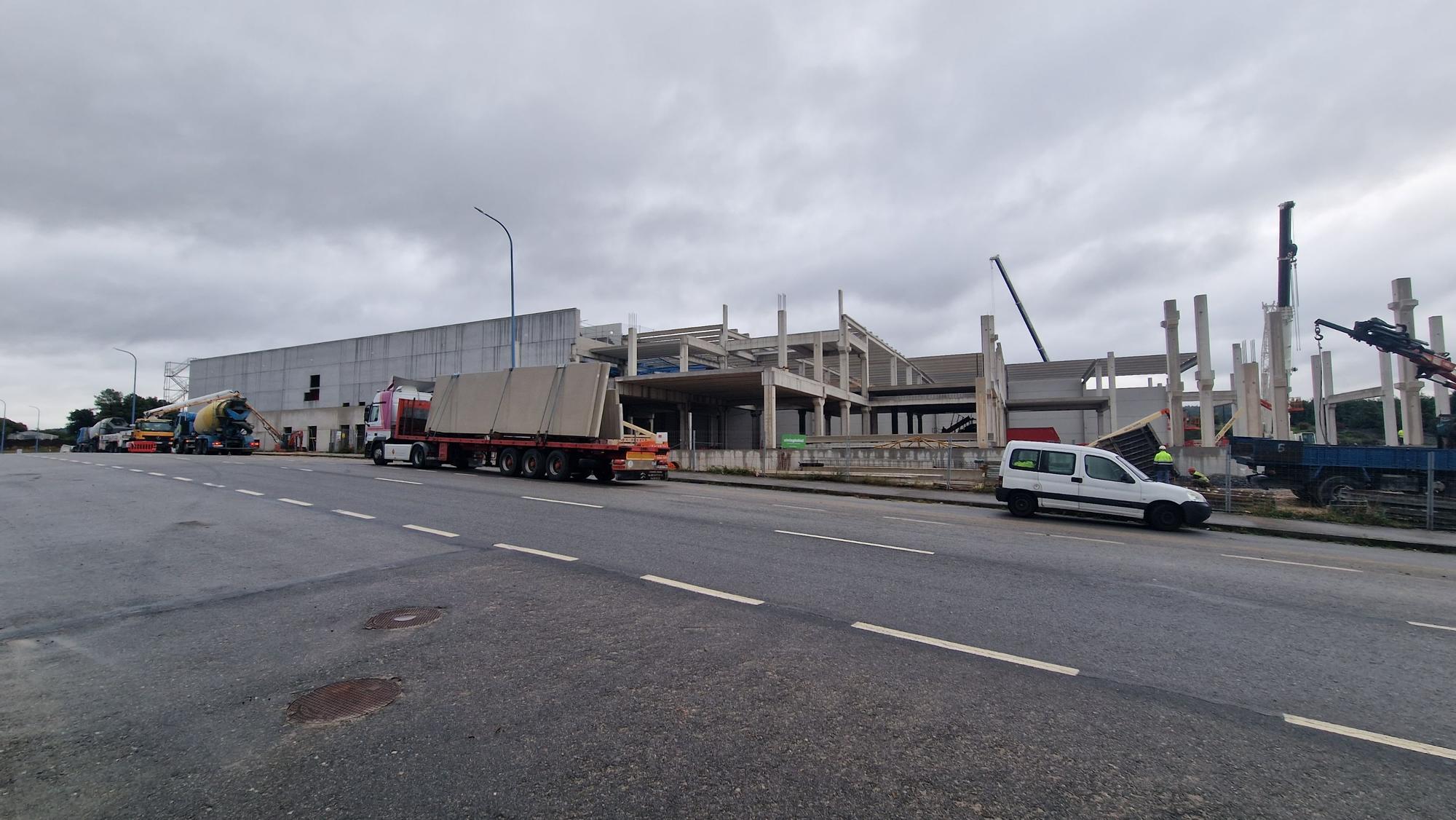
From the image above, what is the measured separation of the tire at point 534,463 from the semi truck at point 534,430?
3 cm

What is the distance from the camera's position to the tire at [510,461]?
2153 cm

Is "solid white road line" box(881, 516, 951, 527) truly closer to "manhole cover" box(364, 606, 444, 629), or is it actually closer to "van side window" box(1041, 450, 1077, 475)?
"van side window" box(1041, 450, 1077, 475)

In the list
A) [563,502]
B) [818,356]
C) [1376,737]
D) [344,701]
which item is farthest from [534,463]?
[818,356]

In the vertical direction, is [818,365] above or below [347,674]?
above

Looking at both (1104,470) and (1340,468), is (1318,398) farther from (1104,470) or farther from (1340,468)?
(1104,470)

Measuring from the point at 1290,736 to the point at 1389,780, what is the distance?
17.9 inches

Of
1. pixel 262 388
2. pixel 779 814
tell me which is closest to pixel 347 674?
pixel 779 814

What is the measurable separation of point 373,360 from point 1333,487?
64.8 metres

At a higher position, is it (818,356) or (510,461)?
(818,356)

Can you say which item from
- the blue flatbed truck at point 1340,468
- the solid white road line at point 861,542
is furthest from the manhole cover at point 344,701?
the blue flatbed truck at point 1340,468

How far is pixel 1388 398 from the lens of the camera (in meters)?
38.8

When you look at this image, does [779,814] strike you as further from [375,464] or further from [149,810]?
[375,464]

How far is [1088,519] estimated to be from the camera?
1477 cm

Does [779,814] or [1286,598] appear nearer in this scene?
[779,814]
